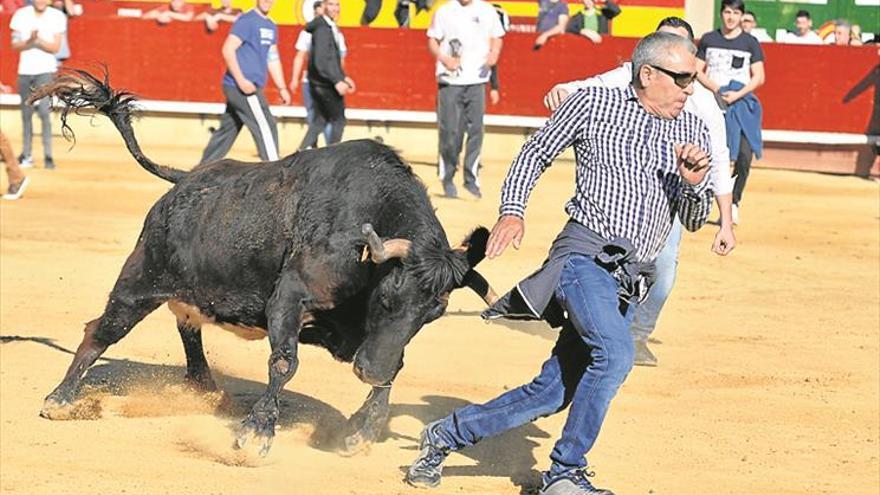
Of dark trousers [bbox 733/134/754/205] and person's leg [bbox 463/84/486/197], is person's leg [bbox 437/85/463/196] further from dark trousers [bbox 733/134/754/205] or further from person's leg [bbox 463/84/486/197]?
dark trousers [bbox 733/134/754/205]

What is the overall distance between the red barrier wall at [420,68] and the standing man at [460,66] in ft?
14.1

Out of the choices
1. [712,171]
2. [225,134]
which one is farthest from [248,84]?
[712,171]

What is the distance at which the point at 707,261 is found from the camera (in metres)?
12.5

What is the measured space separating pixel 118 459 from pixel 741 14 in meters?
8.40

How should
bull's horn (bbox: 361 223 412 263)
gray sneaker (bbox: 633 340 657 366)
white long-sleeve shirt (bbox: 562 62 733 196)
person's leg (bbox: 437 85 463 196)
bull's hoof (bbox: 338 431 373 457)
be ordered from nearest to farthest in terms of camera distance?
bull's horn (bbox: 361 223 412 263), bull's hoof (bbox: 338 431 373 457), white long-sleeve shirt (bbox: 562 62 733 196), gray sneaker (bbox: 633 340 657 366), person's leg (bbox: 437 85 463 196)

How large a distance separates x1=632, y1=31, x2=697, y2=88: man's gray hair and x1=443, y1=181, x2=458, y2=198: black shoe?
9665 millimetres

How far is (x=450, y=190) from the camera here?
15.2 metres

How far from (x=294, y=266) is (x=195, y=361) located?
4.02 ft

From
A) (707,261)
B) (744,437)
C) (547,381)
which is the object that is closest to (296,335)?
(547,381)

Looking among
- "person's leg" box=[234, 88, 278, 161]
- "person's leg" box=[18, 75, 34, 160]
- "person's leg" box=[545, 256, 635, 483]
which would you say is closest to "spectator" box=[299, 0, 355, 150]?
"person's leg" box=[234, 88, 278, 161]

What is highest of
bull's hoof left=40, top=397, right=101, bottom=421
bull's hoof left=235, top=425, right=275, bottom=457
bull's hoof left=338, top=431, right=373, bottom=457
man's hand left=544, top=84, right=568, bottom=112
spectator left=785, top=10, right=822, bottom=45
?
man's hand left=544, top=84, right=568, bottom=112

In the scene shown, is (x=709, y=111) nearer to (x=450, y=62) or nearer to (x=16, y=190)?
(x=450, y=62)

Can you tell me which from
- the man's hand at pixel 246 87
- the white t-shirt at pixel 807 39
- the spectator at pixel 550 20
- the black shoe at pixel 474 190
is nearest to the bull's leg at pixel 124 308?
the man's hand at pixel 246 87

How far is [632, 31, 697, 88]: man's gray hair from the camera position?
5484 millimetres
